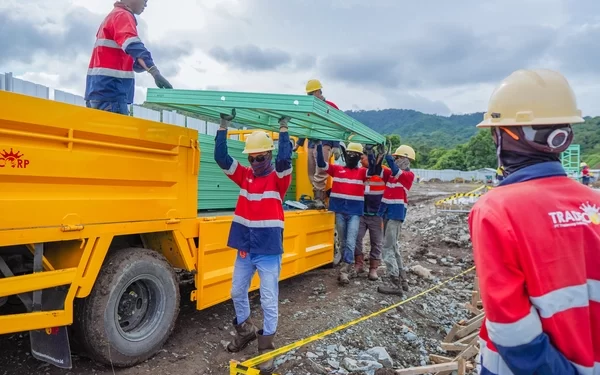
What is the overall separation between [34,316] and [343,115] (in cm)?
339

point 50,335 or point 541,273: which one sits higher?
point 541,273

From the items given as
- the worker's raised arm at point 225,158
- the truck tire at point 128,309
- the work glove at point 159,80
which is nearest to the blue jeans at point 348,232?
the worker's raised arm at point 225,158

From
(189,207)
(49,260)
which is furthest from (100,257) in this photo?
(189,207)

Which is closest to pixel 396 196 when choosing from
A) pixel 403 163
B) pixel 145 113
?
pixel 403 163

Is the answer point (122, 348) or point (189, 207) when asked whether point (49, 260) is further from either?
point (189, 207)

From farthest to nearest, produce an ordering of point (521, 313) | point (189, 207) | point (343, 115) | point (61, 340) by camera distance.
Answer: point (343, 115) < point (189, 207) < point (61, 340) < point (521, 313)

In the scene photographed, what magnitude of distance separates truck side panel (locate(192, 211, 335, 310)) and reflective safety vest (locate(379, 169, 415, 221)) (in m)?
0.82

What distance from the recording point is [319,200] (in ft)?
21.7

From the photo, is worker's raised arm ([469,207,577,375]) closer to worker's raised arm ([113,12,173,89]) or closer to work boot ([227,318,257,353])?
work boot ([227,318,257,353])

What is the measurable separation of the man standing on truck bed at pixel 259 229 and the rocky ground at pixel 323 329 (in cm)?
29

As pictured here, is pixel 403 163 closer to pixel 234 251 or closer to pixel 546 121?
pixel 234 251

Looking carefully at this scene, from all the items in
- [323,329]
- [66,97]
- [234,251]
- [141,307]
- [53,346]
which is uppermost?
[66,97]

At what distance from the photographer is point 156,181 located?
357 centimetres

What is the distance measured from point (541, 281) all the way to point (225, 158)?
3.06 meters
